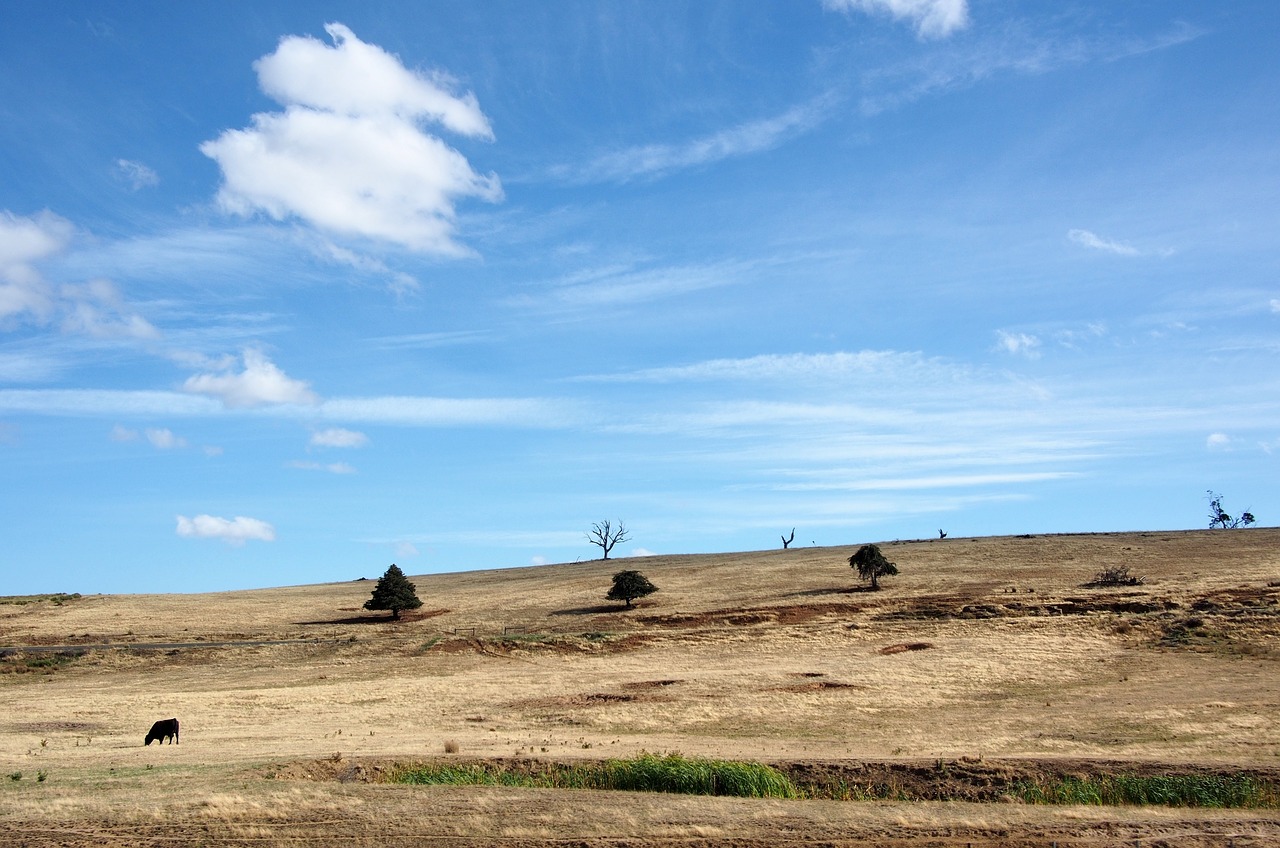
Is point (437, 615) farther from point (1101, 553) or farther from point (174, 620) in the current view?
point (1101, 553)

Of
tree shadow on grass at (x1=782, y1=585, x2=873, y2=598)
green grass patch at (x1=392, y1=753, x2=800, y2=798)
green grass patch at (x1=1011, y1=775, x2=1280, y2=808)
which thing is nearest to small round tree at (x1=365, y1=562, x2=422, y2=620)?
tree shadow on grass at (x1=782, y1=585, x2=873, y2=598)

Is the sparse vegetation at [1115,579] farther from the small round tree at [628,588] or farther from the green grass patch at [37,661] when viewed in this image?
the green grass patch at [37,661]

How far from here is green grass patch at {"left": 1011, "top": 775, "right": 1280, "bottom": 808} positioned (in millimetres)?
20812

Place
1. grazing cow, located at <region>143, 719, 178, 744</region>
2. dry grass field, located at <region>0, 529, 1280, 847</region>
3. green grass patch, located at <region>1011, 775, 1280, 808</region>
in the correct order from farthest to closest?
1. grazing cow, located at <region>143, 719, 178, 744</region>
2. green grass patch, located at <region>1011, 775, 1280, 808</region>
3. dry grass field, located at <region>0, 529, 1280, 847</region>

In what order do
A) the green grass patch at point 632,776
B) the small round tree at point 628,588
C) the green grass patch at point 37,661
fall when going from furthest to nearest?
the small round tree at point 628,588, the green grass patch at point 37,661, the green grass patch at point 632,776

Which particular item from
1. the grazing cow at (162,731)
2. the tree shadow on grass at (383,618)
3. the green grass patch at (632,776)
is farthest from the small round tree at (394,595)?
the green grass patch at (632,776)

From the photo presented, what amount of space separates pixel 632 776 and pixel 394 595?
166 feet

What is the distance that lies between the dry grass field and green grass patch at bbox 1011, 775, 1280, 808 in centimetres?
71

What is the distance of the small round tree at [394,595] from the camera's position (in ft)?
228

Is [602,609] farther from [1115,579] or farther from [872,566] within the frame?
[1115,579]

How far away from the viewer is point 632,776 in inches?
896

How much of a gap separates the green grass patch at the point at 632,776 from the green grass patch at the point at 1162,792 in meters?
5.94

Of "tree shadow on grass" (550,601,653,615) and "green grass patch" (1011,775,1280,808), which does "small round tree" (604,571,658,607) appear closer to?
"tree shadow on grass" (550,601,653,615)

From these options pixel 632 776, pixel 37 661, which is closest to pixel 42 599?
pixel 37 661
